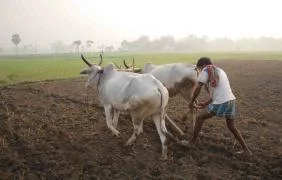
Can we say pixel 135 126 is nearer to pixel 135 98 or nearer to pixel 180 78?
pixel 135 98

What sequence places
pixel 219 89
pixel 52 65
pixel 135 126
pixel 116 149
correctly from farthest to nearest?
pixel 52 65
pixel 116 149
pixel 135 126
pixel 219 89

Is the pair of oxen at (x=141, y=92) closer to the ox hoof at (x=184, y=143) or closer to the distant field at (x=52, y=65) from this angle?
the ox hoof at (x=184, y=143)

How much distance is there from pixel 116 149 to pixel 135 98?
45.3 inches

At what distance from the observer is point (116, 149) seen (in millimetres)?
7508

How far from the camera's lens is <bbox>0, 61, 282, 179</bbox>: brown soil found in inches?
248

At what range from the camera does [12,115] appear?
414 inches

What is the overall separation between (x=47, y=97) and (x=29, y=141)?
267 inches

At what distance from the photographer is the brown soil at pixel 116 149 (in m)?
6.31

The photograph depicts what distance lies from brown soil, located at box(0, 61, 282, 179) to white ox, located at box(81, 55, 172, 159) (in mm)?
463

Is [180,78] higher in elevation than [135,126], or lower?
higher

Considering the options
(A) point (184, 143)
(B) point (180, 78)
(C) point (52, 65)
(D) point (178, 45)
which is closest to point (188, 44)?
(D) point (178, 45)

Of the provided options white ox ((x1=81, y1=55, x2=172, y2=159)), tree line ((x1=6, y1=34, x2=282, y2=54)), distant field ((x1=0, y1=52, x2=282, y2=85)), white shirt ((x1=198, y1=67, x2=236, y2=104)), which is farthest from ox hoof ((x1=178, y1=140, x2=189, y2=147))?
tree line ((x1=6, y1=34, x2=282, y2=54))

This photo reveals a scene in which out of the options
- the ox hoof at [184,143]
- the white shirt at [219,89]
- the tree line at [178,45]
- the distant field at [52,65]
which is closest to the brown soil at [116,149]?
the ox hoof at [184,143]

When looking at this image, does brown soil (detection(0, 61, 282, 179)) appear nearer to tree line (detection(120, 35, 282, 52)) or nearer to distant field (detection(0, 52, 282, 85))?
distant field (detection(0, 52, 282, 85))
